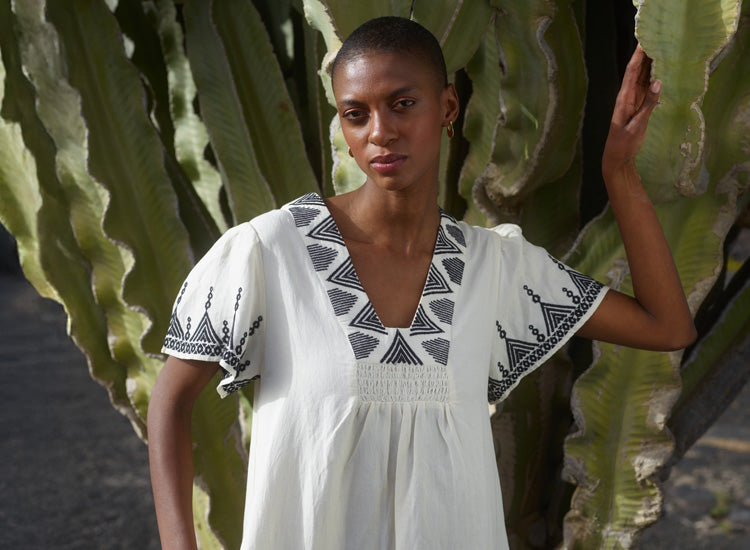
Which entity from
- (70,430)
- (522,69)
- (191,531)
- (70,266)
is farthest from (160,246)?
(70,430)

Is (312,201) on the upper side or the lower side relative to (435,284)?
upper

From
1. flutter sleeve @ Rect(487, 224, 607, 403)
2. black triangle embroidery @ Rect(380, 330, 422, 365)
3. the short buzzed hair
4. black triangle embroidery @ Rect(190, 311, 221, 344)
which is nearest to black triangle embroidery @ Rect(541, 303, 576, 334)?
flutter sleeve @ Rect(487, 224, 607, 403)

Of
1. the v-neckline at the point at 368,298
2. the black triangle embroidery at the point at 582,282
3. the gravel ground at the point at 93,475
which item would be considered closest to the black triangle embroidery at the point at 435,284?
the v-neckline at the point at 368,298

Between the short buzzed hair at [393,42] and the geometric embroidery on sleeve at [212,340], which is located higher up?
the short buzzed hair at [393,42]

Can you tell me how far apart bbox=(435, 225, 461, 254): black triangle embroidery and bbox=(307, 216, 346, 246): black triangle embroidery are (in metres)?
0.13

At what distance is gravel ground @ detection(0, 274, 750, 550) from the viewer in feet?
11.0

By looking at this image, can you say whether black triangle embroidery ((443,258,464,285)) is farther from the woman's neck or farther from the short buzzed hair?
the short buzzed hair

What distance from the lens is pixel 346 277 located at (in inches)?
48.0

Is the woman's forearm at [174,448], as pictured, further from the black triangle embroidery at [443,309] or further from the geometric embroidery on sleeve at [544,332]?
the geometric embroidery on sleeve at [544,332]

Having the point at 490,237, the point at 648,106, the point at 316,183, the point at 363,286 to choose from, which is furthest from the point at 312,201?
the point at 316,183

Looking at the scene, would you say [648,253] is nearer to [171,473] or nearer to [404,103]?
[404,103]

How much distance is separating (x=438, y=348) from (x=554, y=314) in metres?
0.21

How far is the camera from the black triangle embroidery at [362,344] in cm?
118

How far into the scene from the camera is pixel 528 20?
169 centimetres
